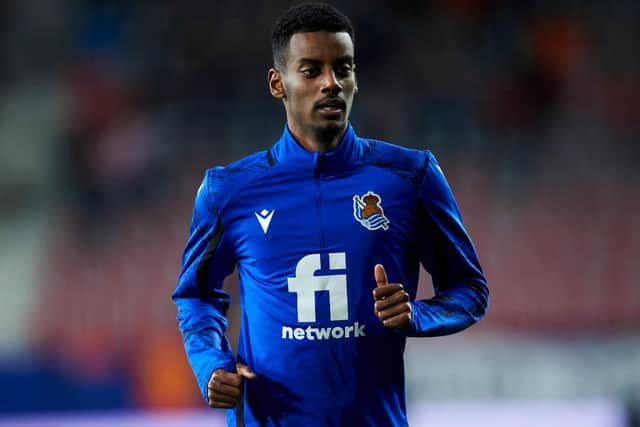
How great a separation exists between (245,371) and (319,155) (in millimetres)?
610

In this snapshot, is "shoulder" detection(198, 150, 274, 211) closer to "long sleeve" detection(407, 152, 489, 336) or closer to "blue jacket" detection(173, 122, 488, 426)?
"blue jacket" detection(173, 122, 488, 426)

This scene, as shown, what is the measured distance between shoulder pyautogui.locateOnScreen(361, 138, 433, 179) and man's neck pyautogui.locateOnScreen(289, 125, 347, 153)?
0.09m

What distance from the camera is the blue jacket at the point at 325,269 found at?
285cm

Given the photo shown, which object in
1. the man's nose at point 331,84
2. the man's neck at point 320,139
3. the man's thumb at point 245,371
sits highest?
the man's nose at point 331,84

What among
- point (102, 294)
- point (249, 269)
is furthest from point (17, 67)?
Answer: point (249, 269)

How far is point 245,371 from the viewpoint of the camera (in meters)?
2.85

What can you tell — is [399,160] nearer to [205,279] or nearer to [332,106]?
[332,106]

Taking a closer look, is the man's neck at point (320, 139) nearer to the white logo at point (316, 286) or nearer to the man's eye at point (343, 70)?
the man's eye at point (343, 70)

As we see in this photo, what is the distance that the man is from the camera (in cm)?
285

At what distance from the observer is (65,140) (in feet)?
32.1

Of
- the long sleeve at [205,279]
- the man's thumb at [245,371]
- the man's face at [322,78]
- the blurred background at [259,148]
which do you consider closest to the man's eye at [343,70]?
the man's face at [322,78]

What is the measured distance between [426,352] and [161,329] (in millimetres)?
2021

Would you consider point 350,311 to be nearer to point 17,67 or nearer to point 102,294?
point 102,294

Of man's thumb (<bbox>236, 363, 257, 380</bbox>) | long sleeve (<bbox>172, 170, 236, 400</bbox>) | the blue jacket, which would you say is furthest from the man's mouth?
man's thumb (<bbox>236, 363, 257, 380</bbox>)
